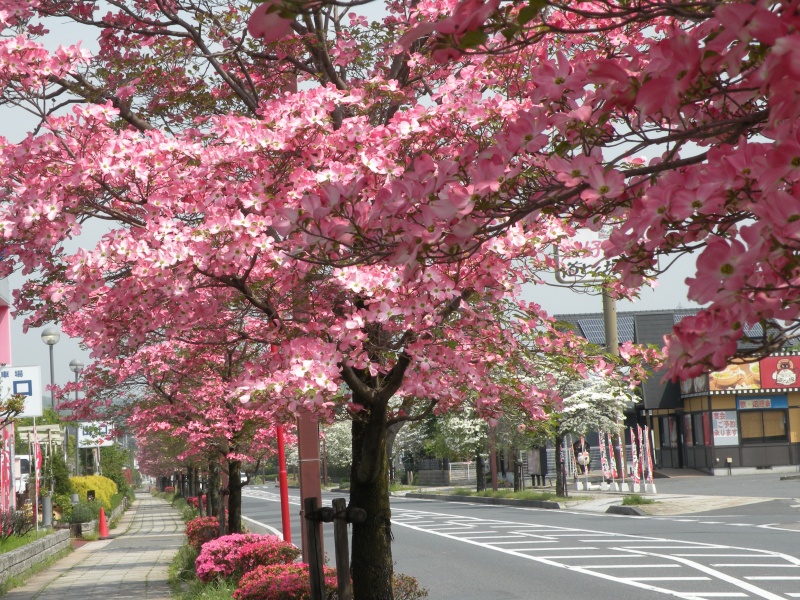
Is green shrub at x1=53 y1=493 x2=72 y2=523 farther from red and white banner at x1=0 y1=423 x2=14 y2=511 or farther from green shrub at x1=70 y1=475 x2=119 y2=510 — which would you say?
red and white banner at x1=0 y1=423 x2=14 y2=511

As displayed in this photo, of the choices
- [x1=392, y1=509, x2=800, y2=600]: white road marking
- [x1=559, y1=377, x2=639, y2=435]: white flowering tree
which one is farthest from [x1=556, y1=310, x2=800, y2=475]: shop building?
[x1=392, y1=509, x2=800, y2=600]: white road marking

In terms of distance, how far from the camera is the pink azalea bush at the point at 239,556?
12.5m

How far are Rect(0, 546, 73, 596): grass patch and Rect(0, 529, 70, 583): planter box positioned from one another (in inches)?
2.6

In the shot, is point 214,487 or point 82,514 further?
point 82,514

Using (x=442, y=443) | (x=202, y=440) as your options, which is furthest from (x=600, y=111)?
→ (x=442, y=443)

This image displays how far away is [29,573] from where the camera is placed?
58.3 ft

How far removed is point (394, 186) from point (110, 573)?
16.8 m

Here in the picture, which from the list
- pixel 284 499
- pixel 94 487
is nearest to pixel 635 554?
pixel 284 499

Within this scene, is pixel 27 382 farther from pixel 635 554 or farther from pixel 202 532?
pixel 635 554

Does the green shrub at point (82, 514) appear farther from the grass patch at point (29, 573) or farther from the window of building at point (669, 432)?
the window of building at point (669, 432)

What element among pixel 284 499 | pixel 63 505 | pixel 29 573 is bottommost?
pixel 63 505

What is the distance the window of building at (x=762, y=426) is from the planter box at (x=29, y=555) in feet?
103

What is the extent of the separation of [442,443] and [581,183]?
4738cm

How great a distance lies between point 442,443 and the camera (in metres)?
49.8
